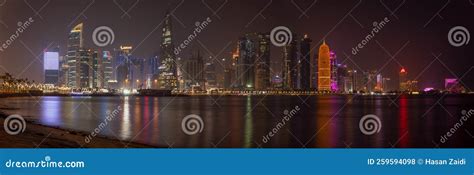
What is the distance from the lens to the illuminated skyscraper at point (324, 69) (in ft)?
382

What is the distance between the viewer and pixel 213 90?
122m

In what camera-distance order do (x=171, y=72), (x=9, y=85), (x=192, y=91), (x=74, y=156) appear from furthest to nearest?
(x=192, y=91), (x=171, y=72), (x=9, y=85), (x=74, y=156)

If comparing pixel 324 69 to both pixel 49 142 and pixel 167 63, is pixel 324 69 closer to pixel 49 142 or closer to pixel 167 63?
pixel 167 63

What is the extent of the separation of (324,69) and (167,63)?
37478 mm

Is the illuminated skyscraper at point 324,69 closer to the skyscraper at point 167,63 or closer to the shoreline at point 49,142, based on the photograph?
the skyscraper at point 167,63

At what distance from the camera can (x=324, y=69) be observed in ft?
388

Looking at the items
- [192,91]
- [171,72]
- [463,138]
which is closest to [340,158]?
[463,138]

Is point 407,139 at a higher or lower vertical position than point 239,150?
lower

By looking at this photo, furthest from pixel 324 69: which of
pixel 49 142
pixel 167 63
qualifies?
pixel 49 142

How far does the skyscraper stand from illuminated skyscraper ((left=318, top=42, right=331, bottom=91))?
34587 millimetres

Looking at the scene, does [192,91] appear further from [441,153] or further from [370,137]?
[441,153]

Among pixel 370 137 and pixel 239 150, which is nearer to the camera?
pixel 239 150

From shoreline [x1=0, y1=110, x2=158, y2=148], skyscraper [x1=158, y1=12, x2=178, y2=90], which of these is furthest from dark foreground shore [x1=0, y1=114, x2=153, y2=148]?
skyscraper [x1=158, y1=12, x2=178, y2=90]

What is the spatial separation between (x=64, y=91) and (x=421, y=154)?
122 meters
